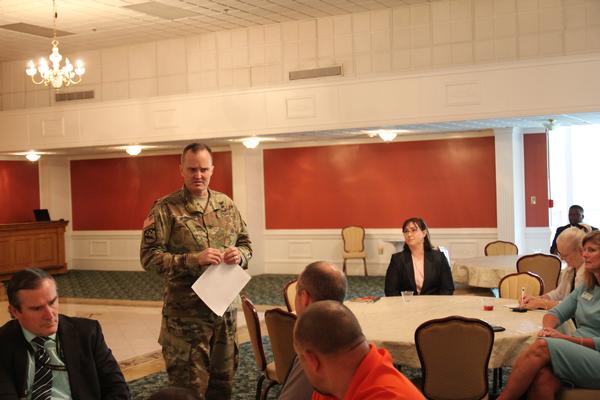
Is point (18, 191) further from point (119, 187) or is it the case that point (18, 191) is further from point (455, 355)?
point (455, 355)

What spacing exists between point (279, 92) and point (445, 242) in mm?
4274

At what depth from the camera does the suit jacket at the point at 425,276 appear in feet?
21.6

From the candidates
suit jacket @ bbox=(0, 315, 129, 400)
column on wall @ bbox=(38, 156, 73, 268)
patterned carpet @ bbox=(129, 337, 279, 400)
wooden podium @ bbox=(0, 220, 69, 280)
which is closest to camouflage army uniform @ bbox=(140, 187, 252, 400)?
suit jacket @ bbox=(0, 315, 129, 400)

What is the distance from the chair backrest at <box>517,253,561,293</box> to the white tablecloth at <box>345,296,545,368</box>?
1.85m

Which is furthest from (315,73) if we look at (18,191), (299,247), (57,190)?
(18,191)

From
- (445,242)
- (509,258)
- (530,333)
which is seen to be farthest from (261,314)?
(530,333)

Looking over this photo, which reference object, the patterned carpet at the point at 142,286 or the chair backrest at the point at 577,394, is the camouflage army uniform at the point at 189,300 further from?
the patterned carpet at the point at 142,286

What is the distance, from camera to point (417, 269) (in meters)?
6.63

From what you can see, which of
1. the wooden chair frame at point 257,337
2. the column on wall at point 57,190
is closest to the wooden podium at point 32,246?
the column on wall at point 57,190

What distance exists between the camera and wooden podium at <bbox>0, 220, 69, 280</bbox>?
571 inches

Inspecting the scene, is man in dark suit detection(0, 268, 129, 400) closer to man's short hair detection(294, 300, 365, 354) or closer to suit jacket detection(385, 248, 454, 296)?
man's short hair detection(294, 300, 365, 354)

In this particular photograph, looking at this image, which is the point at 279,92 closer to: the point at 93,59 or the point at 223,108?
the point at 223,108

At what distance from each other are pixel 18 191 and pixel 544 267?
12.1 metres

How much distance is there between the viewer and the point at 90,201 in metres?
16.4
